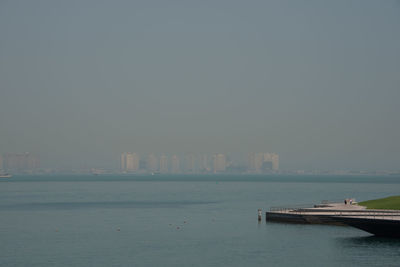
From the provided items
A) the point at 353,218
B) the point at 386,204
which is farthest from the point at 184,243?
the point at 386,204

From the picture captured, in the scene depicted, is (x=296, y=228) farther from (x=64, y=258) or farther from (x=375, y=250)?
(x=64, y=258)

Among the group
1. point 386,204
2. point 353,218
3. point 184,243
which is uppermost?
point 386,204

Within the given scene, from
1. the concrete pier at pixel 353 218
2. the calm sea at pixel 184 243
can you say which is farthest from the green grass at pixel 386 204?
the calm sea at pixel 184 243

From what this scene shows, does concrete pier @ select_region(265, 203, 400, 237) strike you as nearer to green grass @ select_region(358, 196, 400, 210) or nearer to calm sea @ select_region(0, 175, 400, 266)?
calm sea @ select_region(0, 175, 400, 266)

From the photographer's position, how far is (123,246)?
63.9 m

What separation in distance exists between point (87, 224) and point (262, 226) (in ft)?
77.9

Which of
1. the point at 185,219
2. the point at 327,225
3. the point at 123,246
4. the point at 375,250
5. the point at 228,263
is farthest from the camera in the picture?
the point at 185,219

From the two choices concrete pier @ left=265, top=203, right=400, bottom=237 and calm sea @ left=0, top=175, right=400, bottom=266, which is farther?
concrete pier @ left=265, top=203, right=400, bottom=237

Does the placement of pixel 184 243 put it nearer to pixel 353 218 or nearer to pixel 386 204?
pixel 353 218

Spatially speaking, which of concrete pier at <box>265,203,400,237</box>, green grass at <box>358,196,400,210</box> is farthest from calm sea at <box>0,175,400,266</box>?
green grass at <box>358,196,400,210</box>

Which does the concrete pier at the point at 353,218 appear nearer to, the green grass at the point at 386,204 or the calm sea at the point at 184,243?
the calm sea at the point at 184,243

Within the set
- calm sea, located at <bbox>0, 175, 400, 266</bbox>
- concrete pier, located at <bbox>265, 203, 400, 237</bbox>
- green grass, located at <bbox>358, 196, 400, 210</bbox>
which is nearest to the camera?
calm sea, located at <bbox>0, 175, 400, 266</bbox>

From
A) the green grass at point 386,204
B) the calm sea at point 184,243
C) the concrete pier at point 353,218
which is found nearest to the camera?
the calm sea at point 184,243

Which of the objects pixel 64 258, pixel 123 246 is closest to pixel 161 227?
pixel 123 246
